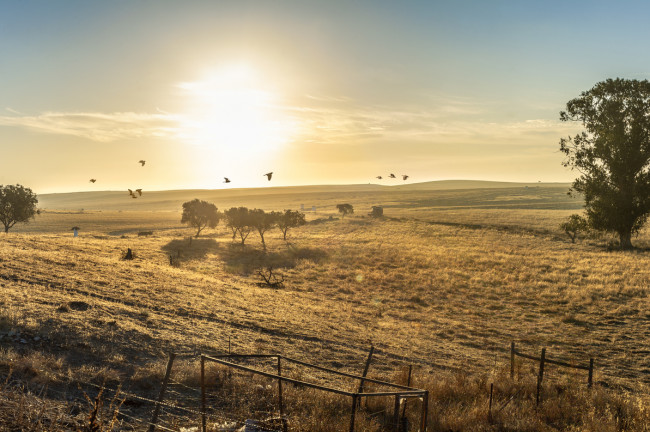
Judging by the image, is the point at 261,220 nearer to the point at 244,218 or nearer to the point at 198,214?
the point at 244,218

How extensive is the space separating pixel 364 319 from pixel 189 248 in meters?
34.7

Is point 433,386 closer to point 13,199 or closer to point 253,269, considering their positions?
point 253,269

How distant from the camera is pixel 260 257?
163 ft

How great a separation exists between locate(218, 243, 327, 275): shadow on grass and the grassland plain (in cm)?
51

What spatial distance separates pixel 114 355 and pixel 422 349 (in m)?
13.0

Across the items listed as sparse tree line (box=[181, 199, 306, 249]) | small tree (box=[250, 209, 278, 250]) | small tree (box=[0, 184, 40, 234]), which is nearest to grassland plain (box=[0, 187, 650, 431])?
small tree (box=[250, 209, 278, 250])

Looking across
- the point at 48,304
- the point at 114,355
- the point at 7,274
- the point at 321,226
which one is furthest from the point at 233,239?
the point at 114,355

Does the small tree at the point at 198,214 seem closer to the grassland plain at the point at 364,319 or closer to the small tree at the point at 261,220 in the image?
the small tree at the point at 261,220

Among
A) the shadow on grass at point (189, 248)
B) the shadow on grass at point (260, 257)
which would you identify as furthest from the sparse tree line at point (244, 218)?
the shadow on grass at point (189, 248)

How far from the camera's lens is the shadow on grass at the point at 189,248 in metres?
46.0

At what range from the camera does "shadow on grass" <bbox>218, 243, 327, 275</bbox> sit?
4369cm

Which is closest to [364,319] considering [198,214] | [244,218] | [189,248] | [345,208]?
[189,248]

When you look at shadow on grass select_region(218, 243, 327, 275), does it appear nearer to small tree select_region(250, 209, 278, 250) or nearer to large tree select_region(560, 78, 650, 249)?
small tree select_region(250, 209, 278, 250)

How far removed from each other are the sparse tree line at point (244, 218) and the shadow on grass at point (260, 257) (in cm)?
386
